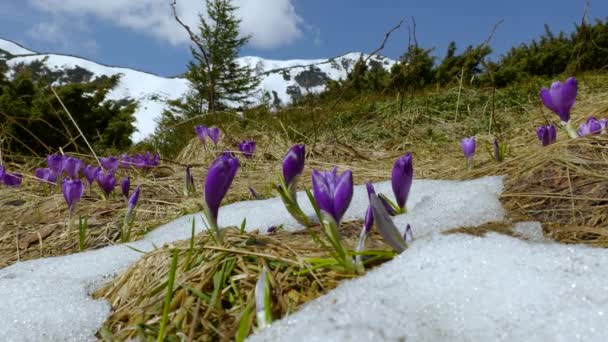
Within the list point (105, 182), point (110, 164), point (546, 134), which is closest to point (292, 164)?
point (546, 134)

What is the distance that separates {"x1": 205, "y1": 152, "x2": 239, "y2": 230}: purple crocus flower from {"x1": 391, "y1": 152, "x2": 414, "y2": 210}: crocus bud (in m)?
0.47

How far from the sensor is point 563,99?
74.3 inches

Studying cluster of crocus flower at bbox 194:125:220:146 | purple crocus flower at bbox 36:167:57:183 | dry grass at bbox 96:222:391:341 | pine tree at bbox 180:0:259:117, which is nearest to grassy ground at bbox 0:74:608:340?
dry grass at bbox 96:222:391:341

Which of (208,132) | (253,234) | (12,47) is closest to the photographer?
(253,234)

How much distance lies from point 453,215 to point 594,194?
379 mm

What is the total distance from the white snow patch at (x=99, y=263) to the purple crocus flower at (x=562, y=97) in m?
0.51

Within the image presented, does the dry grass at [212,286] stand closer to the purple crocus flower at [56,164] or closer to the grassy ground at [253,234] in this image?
the grassy ground at [253,234]

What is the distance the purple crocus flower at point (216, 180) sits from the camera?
1002 millimetres

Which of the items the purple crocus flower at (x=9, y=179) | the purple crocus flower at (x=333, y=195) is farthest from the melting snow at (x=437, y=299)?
the purple crocus flower at (x=9, y=179)

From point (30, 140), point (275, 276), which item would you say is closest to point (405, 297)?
point (275, 276)

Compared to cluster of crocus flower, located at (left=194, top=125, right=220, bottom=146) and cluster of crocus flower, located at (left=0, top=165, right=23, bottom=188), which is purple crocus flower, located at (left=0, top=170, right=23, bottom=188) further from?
cluster of crocus flower, located at (left=194, top=125, right=220, bottom=146)

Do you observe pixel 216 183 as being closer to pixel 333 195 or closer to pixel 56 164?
pixel 333 195

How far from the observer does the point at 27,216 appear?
88.3 inches

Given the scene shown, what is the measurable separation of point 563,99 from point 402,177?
961 millimetres
